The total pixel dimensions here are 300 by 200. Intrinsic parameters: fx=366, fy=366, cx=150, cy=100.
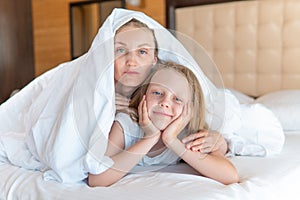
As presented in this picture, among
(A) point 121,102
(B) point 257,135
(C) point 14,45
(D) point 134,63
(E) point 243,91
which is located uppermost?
(D) point 134,63

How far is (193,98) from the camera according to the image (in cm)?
98

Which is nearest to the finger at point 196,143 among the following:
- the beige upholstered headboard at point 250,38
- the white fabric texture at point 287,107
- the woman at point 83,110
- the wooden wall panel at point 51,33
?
the woman at point 83,110

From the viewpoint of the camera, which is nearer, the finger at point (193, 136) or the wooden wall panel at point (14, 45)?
the finger at point (193, 136)

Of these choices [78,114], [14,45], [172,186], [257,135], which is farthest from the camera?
[14,45]

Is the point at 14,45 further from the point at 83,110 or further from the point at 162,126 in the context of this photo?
the point at 162,126

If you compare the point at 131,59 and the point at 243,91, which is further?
the point at 243,91

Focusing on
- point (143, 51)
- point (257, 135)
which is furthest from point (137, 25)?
point (257, 135)

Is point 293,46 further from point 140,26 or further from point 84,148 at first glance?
point 84,148

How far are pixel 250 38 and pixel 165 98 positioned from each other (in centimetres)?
181

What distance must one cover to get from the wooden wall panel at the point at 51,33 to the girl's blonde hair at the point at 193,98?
2.99 meters

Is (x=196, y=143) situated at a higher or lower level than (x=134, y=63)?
lower

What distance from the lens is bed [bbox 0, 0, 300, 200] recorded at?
0.88 meters

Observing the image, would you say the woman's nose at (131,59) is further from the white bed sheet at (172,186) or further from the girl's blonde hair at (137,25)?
the white bed sheet at (172,186)

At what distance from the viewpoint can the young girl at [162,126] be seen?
0.92 meters
